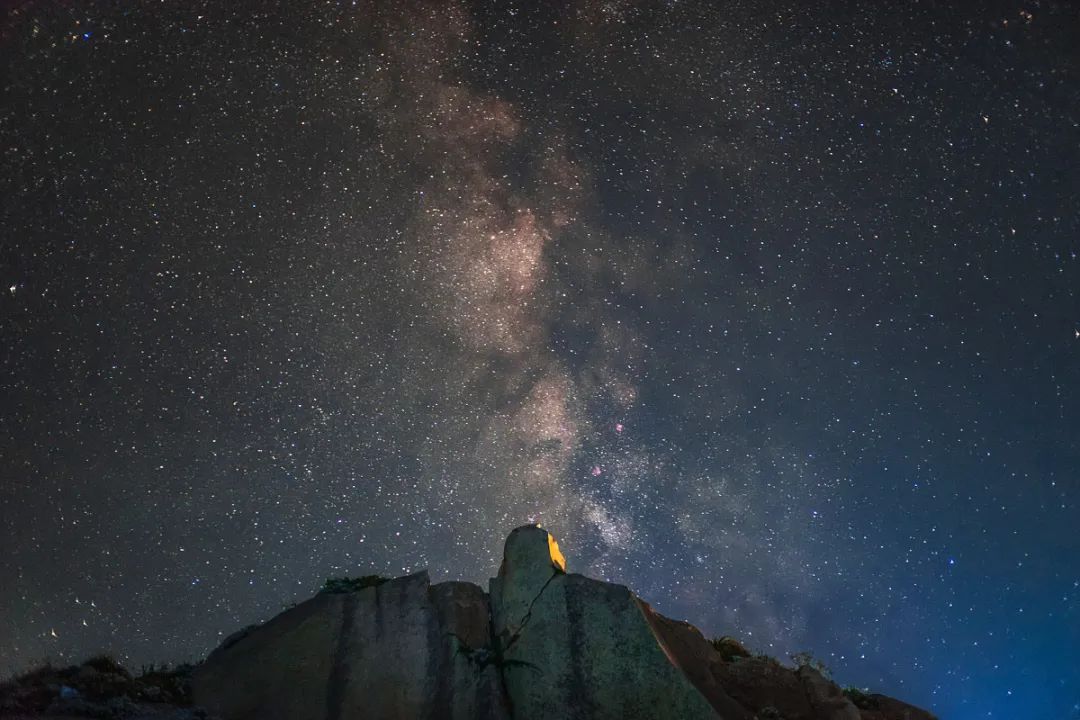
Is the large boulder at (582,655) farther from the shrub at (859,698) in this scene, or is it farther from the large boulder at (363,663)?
the shrub at (859,698)

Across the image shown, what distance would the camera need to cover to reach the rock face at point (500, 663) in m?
21.6

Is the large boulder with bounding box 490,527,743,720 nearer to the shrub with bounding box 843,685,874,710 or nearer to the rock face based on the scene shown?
the rock face

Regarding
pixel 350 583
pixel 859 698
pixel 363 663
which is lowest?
pixel 859 698

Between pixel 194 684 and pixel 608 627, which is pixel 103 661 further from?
pixel 608 627

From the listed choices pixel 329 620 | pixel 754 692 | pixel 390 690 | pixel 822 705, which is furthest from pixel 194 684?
pixel 822 705

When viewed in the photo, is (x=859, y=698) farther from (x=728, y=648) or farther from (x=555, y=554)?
(x=555, y=554)

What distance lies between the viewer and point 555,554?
24844mm

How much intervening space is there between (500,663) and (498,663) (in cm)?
6

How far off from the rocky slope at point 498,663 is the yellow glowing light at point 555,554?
0.09 m

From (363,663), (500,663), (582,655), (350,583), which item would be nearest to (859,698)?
(582,655)

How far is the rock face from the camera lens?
2161cm

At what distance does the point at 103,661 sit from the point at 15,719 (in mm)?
6115

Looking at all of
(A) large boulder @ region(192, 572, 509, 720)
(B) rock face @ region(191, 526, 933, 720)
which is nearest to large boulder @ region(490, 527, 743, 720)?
(B) rock face @ region(191, 526, 933, 720)

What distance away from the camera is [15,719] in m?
16.2
